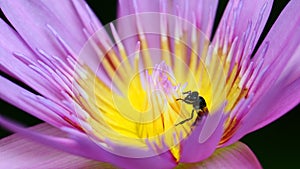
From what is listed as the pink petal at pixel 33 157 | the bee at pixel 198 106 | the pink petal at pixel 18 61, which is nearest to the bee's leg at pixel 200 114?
the bee at pixel 198 106

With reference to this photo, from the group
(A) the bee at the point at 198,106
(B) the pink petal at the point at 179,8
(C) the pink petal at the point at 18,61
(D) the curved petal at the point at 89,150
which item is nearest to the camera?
(D) the curved petal at the point at 89,150

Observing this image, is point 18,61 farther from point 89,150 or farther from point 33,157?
point 89,150

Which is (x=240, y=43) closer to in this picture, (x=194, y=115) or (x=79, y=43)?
(x=194, y=115)

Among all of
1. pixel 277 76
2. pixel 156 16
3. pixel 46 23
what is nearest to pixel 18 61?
pixel 46 23

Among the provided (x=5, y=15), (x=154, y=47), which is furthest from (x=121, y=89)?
(x=5, y=15)

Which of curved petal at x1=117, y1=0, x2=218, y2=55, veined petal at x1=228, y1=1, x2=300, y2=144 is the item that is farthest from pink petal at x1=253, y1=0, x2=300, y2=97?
curved petal at x1=117, y1=0, x2=218, y2=55

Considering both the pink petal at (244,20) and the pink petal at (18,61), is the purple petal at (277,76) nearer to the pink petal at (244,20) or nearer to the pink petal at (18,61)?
the pink petal at (244,20)

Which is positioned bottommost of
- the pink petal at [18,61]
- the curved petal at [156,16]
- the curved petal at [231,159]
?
the curved petal at [231,159]

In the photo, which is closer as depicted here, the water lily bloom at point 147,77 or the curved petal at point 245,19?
the water lily bloom at point 147,77
